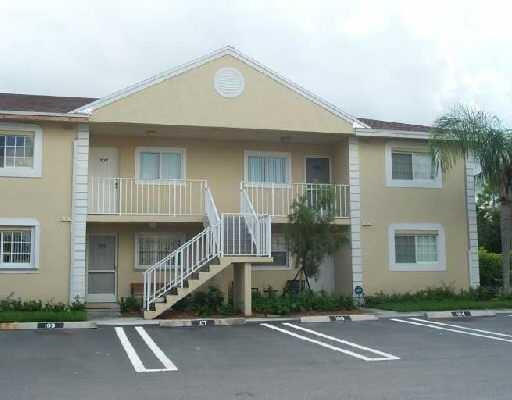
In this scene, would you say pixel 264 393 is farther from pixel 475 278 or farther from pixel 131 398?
pixel 475 278

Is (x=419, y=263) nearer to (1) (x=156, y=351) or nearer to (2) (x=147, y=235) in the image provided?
(2) (x=147, y=235)

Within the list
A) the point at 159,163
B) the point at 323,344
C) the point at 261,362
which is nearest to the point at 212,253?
the point at 159,163

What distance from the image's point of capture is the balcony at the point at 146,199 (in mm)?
16766

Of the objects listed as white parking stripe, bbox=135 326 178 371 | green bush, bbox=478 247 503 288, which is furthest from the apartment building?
green bush, bbox=478 247 503 288

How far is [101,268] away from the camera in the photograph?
1797cm

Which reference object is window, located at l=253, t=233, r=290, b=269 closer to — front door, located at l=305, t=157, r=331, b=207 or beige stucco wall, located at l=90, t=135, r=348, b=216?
beige stucco wall, located at l=90, t=135, r=348, b=216

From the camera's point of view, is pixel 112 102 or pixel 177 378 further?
pixel 112 102

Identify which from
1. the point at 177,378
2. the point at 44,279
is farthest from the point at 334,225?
the point at 177,378

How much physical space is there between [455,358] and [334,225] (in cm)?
860

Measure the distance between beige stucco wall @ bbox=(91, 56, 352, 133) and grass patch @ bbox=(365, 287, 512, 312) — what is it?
16.2 ft

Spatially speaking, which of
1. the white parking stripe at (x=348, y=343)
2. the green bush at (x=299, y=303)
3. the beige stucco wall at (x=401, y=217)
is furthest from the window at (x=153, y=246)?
the beige stucco wall at (x=401, y=217)

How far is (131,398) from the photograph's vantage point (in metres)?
6.98

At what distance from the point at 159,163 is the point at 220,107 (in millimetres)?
2571

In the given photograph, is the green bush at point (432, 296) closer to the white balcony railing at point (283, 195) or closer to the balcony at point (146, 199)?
the white balcony railing at point (283, 195)
